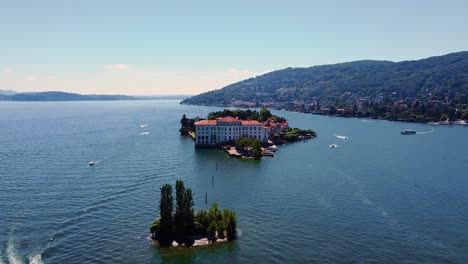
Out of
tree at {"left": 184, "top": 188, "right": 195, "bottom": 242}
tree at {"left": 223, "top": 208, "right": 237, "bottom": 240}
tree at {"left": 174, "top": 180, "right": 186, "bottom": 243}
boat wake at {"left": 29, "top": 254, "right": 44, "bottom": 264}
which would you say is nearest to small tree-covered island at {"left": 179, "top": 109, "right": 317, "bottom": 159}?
tree at {"left": 223, "top": 208, "right": 237, "bottom": 240}

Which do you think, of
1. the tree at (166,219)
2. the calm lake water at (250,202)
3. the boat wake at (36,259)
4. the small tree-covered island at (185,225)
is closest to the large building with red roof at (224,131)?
the calm lake water at (250,202)

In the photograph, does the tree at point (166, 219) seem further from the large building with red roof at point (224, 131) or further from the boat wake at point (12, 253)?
the large building with red roof at point (224, 131)

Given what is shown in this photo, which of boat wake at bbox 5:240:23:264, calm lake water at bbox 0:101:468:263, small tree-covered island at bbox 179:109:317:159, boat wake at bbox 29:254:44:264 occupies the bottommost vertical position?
boat wake at bbox 29:254:44:264

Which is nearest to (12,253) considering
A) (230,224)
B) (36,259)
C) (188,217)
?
(36,259)

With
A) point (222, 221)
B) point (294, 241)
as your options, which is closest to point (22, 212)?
point (222, 221)

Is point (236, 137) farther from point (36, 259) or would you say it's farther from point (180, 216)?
point (36, 259)

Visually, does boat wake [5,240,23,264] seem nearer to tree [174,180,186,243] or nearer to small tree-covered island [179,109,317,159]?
tree [174,180,186,243]
